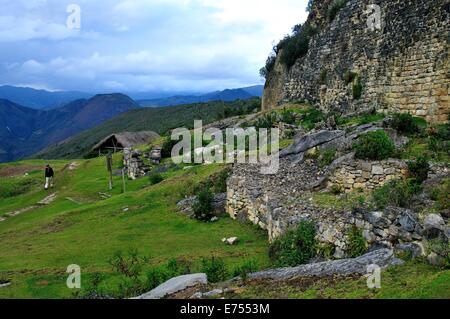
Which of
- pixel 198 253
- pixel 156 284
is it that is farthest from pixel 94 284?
pixel 198 253

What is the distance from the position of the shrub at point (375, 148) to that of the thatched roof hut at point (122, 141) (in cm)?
3470

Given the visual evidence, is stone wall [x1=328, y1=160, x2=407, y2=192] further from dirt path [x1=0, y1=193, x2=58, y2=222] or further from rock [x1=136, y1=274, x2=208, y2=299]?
dirt path [x1=0, y1=193, x2=58, y2=222]

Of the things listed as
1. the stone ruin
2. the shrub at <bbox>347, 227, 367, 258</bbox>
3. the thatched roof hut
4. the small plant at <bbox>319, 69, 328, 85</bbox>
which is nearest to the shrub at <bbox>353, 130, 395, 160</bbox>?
the shrub at <bbox>347, 227, 367, 258</bbox>

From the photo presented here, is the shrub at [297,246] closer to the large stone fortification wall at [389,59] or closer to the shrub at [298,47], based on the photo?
the large stone fortification wall at [389,59]

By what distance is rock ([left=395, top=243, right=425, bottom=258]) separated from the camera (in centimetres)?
862

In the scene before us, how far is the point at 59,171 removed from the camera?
43312 millimetres

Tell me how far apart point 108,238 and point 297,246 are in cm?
860

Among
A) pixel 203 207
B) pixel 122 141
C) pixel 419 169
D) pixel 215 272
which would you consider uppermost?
pixel 419 169

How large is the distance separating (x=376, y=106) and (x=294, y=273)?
685 inches

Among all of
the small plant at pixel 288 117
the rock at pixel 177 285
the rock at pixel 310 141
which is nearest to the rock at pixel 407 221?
the rock at pixel 177 285

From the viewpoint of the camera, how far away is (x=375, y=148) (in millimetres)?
15562

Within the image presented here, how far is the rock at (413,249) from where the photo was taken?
28.3 feet

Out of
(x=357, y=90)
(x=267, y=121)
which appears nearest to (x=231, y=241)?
(x=357, y=90)

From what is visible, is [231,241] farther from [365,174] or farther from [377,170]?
[377,170]
